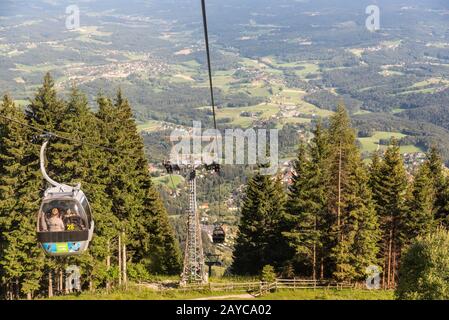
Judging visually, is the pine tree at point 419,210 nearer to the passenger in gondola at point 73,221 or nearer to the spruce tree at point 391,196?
the spruce tree at point 391,196

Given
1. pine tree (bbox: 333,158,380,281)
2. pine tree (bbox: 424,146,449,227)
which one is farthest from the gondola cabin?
pine tree (bbox: 424,146,449,227)

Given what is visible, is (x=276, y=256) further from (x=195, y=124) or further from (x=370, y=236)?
(x=195, y=124)

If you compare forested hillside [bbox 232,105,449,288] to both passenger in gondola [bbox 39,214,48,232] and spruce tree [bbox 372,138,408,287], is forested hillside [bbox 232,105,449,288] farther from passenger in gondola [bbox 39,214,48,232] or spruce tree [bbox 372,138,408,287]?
passenger in gondola [bbox 39,214,48,232]

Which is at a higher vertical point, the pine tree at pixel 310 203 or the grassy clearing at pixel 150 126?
the pine tree at pixel 310 203

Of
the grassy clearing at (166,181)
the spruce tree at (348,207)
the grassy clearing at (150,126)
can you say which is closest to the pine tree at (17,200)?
the spruce tree at (348,207)
